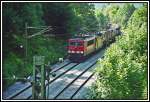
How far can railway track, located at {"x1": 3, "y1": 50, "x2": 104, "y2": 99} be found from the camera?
30.3 m

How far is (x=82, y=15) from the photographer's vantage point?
192ft

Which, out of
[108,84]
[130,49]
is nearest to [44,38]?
[130,49]

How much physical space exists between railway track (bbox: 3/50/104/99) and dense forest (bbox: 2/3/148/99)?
2.14 metres

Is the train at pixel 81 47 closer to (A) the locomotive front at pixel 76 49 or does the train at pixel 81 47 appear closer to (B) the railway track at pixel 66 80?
(A) the locomotive front at pixel 76 49

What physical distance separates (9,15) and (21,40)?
4.62 metres

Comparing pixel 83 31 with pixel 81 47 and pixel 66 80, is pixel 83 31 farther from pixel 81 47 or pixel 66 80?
A: pixel 66 80

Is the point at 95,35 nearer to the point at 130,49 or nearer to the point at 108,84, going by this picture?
the point at 130,49

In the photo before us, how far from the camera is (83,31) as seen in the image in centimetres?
5672

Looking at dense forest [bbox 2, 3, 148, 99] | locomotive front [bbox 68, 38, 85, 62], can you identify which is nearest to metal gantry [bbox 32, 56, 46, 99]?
dense forest [bbox 2, 3, 148, 99]

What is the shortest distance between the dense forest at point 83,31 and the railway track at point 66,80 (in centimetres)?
214

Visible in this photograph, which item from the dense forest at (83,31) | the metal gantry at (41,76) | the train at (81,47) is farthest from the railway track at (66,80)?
the metal gantry at (41,76)

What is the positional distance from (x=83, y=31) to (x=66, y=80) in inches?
865

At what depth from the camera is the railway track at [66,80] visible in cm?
3030

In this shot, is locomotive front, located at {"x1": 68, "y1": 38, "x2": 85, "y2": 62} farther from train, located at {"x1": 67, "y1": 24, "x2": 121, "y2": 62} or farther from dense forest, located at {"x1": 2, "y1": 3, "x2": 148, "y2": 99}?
dense forest, located at {"x1": 2, "y1": 3, "x2": 148, "y2": 99}
